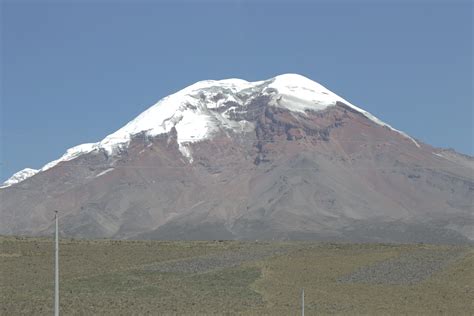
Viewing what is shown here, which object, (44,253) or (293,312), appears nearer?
(293,312)

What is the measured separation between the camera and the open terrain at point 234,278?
237ft

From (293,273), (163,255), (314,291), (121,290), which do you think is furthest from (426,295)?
(163,255)

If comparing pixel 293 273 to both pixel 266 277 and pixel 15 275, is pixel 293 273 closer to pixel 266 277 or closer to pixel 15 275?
pixel 266 277

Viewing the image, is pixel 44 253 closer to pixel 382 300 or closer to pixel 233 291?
pixel 233 291

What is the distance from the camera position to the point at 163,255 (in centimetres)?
11262

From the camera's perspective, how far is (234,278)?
9162cm

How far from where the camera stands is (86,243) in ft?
401

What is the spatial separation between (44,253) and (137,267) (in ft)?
51.7

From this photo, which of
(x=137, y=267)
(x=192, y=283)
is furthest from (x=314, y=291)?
(x=137, y=267)

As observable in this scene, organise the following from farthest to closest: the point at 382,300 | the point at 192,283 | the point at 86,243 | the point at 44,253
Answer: the point at 86,243
the point at 44,253
the point at 192,283
the point at 382,300

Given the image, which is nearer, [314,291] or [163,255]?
[314,291]

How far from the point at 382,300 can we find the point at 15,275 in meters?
38.2

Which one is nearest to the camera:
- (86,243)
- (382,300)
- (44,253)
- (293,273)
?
(382,300)

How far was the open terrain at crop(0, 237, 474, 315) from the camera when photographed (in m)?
72.3
